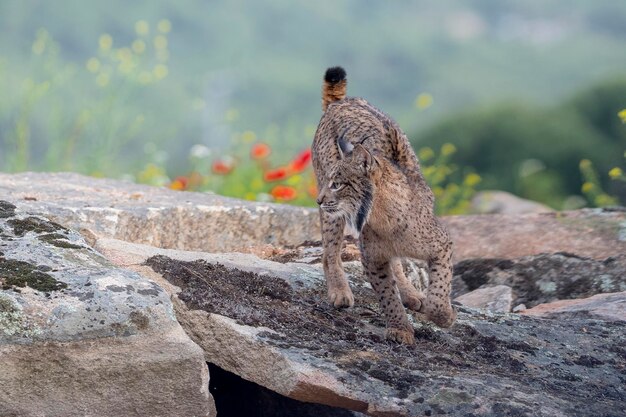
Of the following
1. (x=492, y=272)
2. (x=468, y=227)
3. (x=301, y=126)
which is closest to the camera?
(x=492, y=272)

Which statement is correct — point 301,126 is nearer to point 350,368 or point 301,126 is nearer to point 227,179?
point 227,179

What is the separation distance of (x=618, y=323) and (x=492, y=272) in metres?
1.93

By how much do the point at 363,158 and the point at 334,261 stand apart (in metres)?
0.95

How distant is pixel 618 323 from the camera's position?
267 inches

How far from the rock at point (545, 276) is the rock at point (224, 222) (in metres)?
0.10

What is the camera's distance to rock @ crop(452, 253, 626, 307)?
8305 mm

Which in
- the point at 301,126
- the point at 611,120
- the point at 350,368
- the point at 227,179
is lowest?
the point at 350,368

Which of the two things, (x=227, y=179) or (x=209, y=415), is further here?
(x=227, y=179)

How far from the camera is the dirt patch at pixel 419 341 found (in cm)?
550

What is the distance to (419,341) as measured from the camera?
6148 millimetres

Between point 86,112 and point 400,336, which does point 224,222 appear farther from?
point 86,112

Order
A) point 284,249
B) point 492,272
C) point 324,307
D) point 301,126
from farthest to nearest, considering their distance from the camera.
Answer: point 301,126 → point 492,272 → point 284,249 → point 324,307

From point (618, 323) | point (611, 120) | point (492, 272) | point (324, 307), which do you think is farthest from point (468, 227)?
point (611, 120)

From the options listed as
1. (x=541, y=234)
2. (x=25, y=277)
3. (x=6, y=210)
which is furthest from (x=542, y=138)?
(x=25, y=277)
